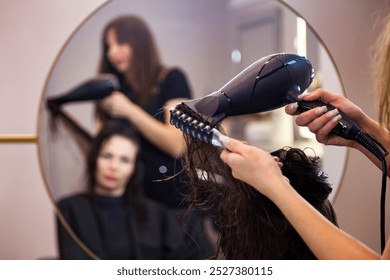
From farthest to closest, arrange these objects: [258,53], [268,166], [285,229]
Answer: [258,53], [285,229], [268,166]

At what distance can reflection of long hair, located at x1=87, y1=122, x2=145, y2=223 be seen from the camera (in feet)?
4.17

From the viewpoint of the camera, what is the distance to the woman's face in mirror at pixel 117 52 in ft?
4.14

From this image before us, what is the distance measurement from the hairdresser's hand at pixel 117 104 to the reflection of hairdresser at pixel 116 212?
0.10ft

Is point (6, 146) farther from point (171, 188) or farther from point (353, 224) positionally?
point (353, 224)

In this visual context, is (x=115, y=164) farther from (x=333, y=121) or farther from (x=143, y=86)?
(x=333, y=121)

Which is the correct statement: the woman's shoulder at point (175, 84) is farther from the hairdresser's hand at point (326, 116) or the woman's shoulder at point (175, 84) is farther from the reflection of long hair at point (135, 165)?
the hairdresser's hand at point (326, 116)

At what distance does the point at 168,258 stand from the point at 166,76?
390mm

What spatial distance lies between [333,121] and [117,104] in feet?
1.73

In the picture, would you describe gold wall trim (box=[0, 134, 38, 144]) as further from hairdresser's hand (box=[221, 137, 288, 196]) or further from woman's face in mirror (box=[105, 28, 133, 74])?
hairdresser's hand (box=[221, 137, 288, 196])

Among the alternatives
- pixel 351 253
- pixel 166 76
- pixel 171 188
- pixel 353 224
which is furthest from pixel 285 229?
pixel 166 76

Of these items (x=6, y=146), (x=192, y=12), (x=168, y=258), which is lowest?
(x=168, y=258)

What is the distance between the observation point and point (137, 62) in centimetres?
126

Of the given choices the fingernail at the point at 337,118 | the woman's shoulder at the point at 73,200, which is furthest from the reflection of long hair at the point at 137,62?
the fingernail at the point at 337,118

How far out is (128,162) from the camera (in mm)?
1274
